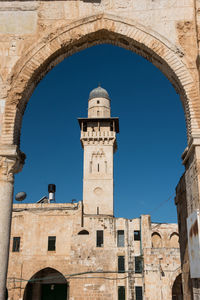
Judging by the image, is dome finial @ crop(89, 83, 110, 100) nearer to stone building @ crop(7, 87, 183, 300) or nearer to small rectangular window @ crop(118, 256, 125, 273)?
stone building @ crop(7, 87, 183, 300)

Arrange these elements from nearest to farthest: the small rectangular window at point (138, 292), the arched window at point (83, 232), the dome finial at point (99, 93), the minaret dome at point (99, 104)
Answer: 1. the small rectangular window at point (138, 292)
2. the arched window at point (83, 232)
3. the minaret dome at point (99, 104)
4. the dome finial at point (99, 93)

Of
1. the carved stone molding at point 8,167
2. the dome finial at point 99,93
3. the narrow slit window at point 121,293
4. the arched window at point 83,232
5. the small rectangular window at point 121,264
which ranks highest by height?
the dome finial at point 99,93

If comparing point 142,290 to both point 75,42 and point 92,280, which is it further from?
point 75,42

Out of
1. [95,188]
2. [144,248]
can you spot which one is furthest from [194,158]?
[95,188]

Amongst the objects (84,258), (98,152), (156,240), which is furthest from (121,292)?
(98,152)

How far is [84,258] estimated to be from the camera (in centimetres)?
2406

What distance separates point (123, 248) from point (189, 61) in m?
21.0

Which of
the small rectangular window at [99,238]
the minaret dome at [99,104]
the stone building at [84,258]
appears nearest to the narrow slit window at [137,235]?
the stone building at [84,258]

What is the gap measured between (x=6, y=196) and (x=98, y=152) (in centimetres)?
2661

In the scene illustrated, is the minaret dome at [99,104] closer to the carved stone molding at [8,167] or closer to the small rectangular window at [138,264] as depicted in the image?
the small rectangular window at [138,264]

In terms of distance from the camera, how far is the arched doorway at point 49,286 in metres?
25.0

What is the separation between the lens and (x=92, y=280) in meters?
23.3

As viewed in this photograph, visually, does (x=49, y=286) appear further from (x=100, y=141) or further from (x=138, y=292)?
(x=100, y=141)

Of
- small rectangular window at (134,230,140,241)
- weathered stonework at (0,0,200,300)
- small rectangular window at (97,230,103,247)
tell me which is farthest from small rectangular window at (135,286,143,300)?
weathered stonework at (0,0,200,300)
